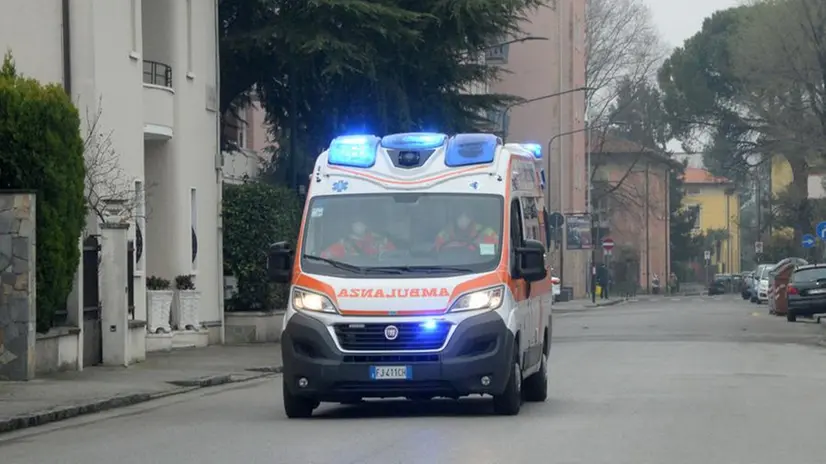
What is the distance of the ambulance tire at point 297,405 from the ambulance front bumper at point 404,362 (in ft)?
1.27

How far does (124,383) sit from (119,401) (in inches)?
90.3

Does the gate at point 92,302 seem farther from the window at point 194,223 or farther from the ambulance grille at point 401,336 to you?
the ambulance grille at point 401,336

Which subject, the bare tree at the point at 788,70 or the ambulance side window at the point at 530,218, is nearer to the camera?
the ambulance side window at the point at 530,218

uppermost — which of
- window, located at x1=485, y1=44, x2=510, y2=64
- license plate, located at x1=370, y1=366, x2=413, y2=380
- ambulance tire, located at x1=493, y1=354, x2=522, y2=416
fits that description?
window, located at x1=485, y1=44, x2=510, y2=64

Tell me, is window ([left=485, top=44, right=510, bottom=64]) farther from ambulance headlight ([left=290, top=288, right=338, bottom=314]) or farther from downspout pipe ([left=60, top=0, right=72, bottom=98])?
ambulance headlight ([left=290, top=288, right=338, bottom=314])

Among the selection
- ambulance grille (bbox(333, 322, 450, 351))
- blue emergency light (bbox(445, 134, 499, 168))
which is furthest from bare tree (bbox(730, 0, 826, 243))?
ambulance grille (bbox(333, 322, 450, 351))

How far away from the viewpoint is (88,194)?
78.6 ft

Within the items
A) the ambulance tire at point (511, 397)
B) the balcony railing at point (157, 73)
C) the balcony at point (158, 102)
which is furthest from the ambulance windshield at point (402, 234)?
the balcony railing at point (157, 73)

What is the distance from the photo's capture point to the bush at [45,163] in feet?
68.2

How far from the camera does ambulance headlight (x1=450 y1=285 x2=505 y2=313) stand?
1484 centimetres

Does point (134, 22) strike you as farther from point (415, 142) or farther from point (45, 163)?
point (415, 142)

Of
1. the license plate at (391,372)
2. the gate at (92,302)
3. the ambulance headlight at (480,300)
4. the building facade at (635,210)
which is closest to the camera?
the license plate at (391,372)

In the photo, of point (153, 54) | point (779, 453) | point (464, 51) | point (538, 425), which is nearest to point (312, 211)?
point (538, 425)

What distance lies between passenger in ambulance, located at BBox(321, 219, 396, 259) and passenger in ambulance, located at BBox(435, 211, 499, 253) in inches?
19.9
